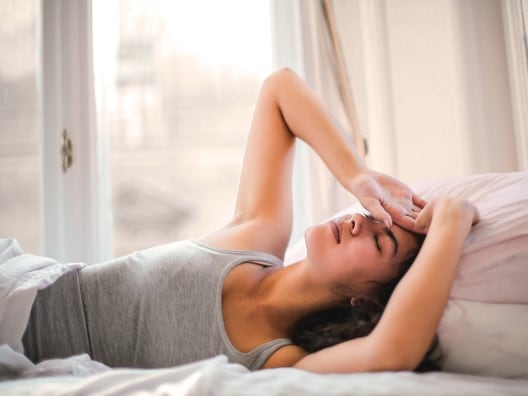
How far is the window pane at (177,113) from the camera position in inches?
82.3

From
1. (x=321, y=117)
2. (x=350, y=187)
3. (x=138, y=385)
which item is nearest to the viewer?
(x=138, y=385)

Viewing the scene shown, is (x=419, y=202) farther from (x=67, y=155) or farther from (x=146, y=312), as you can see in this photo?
(x=67, y=155)

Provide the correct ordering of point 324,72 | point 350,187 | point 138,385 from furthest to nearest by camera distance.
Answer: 1. point 324,72
2. point 350,187
3. point 138,385

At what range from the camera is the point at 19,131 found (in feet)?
6.59

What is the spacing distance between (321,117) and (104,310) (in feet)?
2.32

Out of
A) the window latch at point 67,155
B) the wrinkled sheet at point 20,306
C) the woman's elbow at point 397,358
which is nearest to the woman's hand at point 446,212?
the woman's elbow at point 397,358

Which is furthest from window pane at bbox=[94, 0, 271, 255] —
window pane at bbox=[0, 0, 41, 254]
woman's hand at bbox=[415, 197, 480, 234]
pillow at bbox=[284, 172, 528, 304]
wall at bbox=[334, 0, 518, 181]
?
pillow at bbox=[284, 172, 528, 304]

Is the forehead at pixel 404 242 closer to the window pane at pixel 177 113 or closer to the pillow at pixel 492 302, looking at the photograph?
the pillow at pixel 492 302

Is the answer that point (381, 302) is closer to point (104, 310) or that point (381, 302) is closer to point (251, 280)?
point (251, 280)

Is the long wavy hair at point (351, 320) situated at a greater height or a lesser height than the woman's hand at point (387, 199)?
lesser

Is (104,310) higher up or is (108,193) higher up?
(108,193)

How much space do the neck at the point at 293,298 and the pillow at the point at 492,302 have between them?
0.28m

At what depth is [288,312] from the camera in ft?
3.98

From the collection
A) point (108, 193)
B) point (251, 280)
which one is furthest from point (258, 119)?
point (108, 193)
